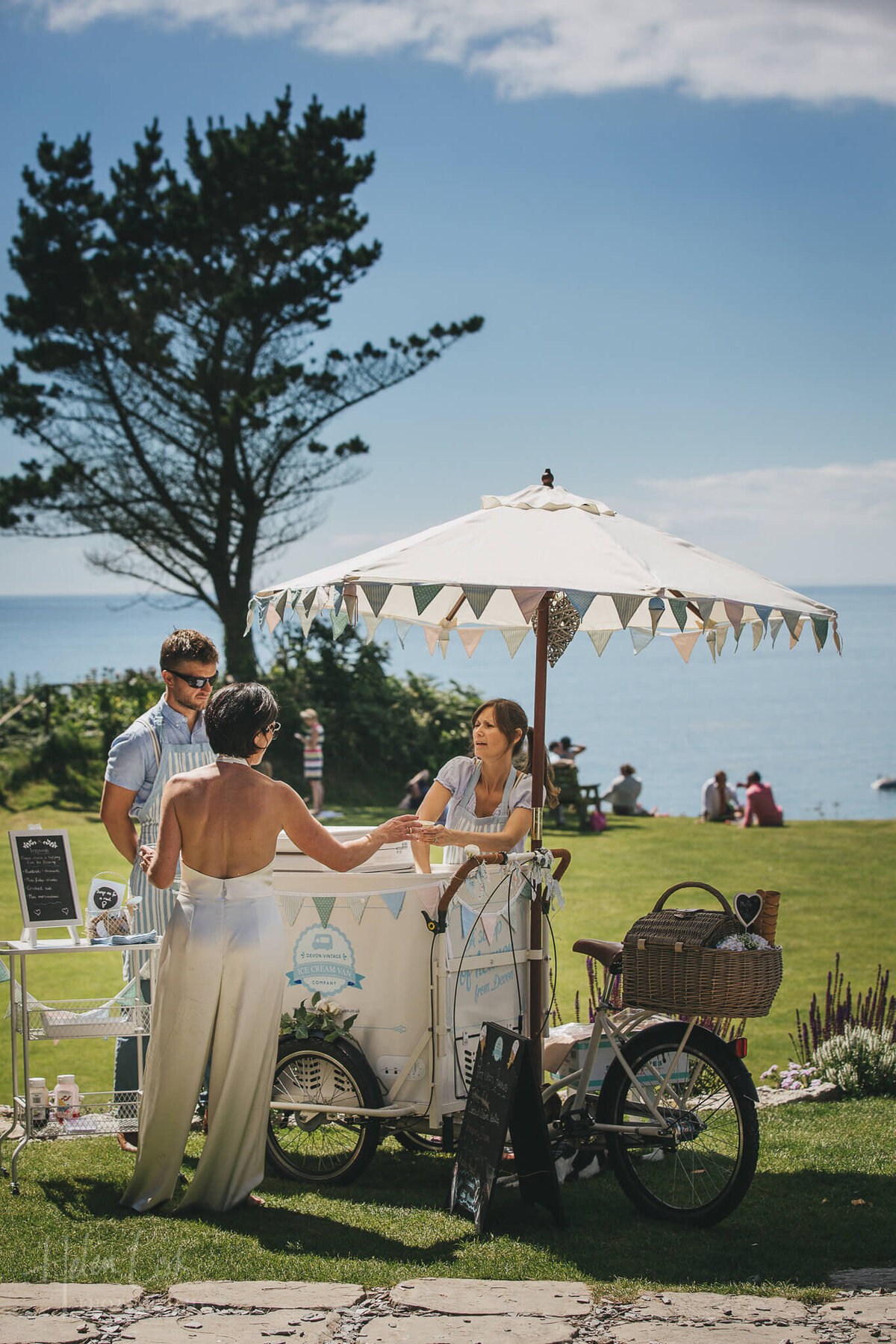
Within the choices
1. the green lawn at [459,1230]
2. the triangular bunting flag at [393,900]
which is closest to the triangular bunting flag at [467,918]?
the triangular bunting flag at [393,900]

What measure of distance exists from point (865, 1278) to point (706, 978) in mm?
1013

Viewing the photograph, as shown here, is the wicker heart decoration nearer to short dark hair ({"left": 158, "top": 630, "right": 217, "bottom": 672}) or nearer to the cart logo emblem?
the cart logo emblem

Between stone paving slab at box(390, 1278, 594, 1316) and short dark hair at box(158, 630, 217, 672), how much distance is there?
99.9 inches

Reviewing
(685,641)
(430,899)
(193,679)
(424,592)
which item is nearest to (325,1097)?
(430,899)

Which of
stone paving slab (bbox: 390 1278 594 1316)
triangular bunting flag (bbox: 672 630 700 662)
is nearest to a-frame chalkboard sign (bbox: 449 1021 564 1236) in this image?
stone paving slab (bbox: 390 1278 594 1316)

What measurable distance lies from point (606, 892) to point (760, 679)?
128 m

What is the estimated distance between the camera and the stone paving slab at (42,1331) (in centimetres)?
323

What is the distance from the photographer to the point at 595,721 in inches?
3332

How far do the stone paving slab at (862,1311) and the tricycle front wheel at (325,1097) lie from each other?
1.80 m

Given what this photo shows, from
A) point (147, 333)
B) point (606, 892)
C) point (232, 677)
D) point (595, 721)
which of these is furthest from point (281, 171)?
point (595, 721)

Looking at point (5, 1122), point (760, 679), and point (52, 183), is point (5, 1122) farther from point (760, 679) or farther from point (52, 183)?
point (760, 679)

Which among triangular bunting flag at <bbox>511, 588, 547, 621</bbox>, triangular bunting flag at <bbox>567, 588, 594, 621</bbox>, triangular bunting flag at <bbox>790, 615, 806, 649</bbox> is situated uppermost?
triangular bunting flag at <bbox>511, 588, 547, 621</bbox>

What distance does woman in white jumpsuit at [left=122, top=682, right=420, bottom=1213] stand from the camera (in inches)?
164

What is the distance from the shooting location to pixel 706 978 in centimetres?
425
